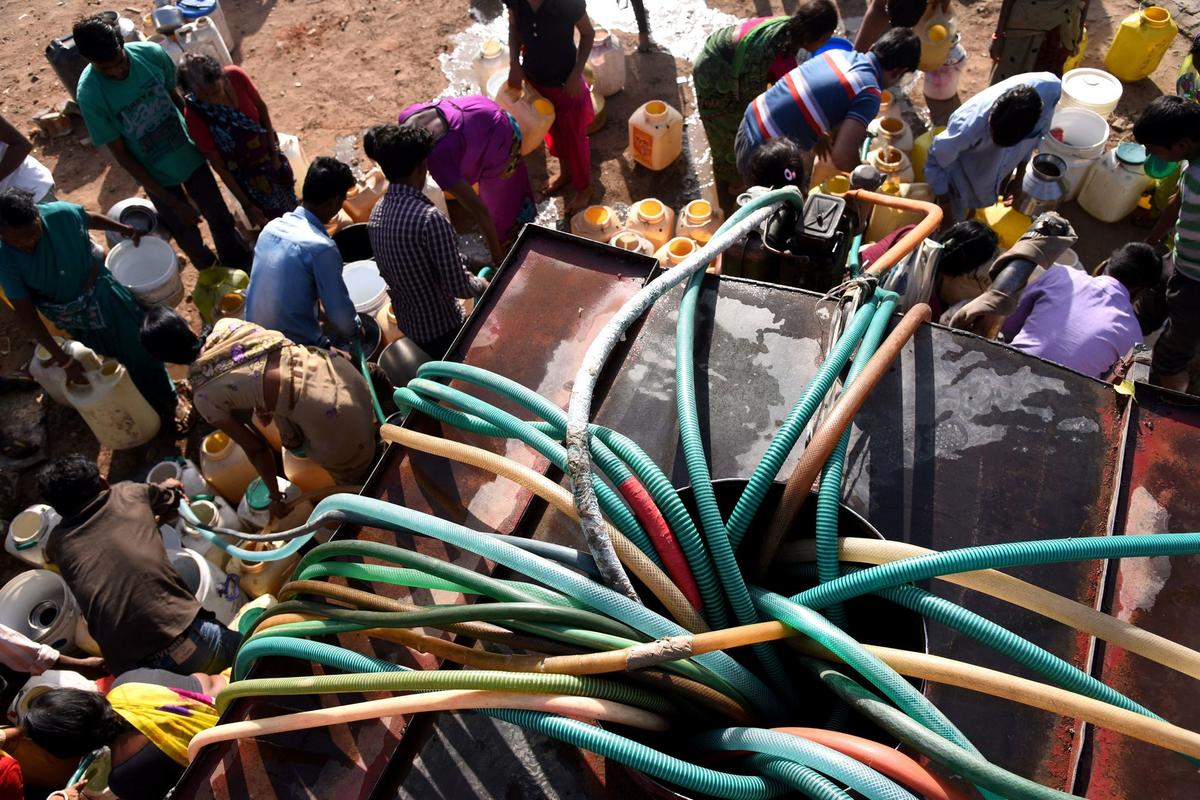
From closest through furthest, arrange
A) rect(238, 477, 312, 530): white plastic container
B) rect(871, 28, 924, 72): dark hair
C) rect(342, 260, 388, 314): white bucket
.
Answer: rect(238, 477, 312, 530): white plastic container, rect(871, 28, 924, 72): dark hair, rect(342, 260, 388, 314): white bucket

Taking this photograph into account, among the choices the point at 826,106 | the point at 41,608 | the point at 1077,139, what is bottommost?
the point at 41,608

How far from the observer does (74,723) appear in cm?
310

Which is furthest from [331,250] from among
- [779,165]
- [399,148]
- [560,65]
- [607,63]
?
[607,63]

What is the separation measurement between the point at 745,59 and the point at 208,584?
450 centimetres

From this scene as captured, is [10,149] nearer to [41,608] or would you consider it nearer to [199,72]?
[199,72]

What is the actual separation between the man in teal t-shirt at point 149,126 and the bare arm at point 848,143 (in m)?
4.34

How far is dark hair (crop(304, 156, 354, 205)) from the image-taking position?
13.7 ft

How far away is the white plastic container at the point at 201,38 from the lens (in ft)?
23.4

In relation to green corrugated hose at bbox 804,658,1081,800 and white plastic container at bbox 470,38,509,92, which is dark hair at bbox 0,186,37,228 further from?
green corrugated hose at bbox 804,658,1081,800

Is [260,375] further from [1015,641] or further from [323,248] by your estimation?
[1015,641]

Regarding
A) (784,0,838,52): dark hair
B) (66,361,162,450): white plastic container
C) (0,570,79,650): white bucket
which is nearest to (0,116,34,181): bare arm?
(66,361,162,450): white plastic container

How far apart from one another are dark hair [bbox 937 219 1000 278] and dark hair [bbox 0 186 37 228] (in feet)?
15.6

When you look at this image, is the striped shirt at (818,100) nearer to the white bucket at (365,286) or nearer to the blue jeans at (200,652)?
the white bucket at (365,286)

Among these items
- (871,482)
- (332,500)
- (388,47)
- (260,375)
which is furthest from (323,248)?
(388,47)
